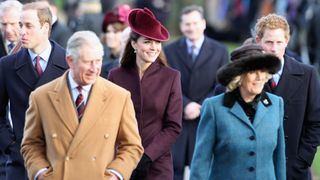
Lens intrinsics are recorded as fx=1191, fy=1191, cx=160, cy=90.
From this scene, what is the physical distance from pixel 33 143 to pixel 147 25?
1705mm

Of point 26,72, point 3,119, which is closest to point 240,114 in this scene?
point 26,72

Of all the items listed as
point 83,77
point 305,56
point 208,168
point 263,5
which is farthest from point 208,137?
point 263,5

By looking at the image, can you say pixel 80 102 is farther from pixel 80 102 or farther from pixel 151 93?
pixel 151 93

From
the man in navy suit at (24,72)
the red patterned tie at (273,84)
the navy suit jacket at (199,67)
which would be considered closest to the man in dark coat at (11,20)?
the man in navy suit at (24,72)

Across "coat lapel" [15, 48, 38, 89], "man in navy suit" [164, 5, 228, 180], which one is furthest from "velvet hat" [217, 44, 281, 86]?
"man in navy suit" [164, 5, 228, 180]

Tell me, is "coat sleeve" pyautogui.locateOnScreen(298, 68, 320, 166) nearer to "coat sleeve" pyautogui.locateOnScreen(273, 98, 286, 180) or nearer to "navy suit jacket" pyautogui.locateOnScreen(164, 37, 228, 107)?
"coat sleeve" pyautogui.locateOnScreen(273, 98, 286, 180)

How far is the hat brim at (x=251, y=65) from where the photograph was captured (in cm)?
844

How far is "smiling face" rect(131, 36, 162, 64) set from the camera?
9.45 meters

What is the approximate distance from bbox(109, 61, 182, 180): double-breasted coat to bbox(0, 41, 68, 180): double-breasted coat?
0.57m

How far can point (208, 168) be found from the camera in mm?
8641

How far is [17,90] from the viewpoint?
369 inches

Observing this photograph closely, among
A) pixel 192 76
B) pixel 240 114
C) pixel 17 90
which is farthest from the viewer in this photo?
pixel 192 76

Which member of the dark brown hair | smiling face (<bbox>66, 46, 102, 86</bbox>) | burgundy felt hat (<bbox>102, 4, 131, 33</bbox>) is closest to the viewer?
smiling face (<bbox>66, 46, 102, 86</bbox>)

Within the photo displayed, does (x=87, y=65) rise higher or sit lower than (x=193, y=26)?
higher
